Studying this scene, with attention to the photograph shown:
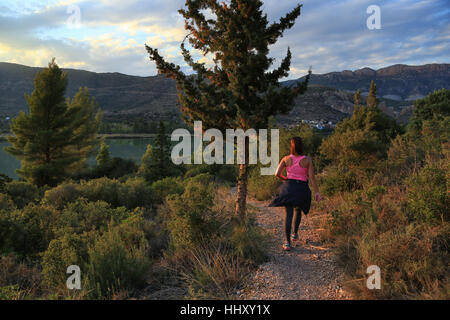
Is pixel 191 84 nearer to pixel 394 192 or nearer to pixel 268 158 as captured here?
pixel 394 192

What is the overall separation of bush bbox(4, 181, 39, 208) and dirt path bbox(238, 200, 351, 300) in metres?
12.7

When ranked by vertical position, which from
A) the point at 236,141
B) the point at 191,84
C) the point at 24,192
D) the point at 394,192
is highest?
the point at 191,84

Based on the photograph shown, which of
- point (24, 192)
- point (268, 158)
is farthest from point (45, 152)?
point (268, 158)

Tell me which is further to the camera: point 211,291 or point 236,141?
point 236,141

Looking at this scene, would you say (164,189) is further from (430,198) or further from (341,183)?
(430,198)

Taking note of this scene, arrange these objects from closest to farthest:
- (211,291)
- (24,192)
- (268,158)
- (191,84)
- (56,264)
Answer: (211,291)
(56,264)
(191,84)
(268,158)
(24,192)

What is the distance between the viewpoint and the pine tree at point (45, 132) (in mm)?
20781

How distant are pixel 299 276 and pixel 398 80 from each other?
600ft

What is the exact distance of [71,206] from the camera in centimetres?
841

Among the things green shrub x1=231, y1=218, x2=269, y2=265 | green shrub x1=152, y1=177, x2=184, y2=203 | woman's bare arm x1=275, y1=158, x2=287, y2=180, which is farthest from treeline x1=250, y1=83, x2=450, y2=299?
green shrub x1=152, y1=177, x2=184, y2=203

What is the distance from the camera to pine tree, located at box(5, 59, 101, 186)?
20.8m

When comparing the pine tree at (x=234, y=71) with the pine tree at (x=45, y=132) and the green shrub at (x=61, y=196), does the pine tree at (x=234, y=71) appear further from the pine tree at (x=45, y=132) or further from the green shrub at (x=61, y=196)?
the pine tree at (x=45, y=132)
